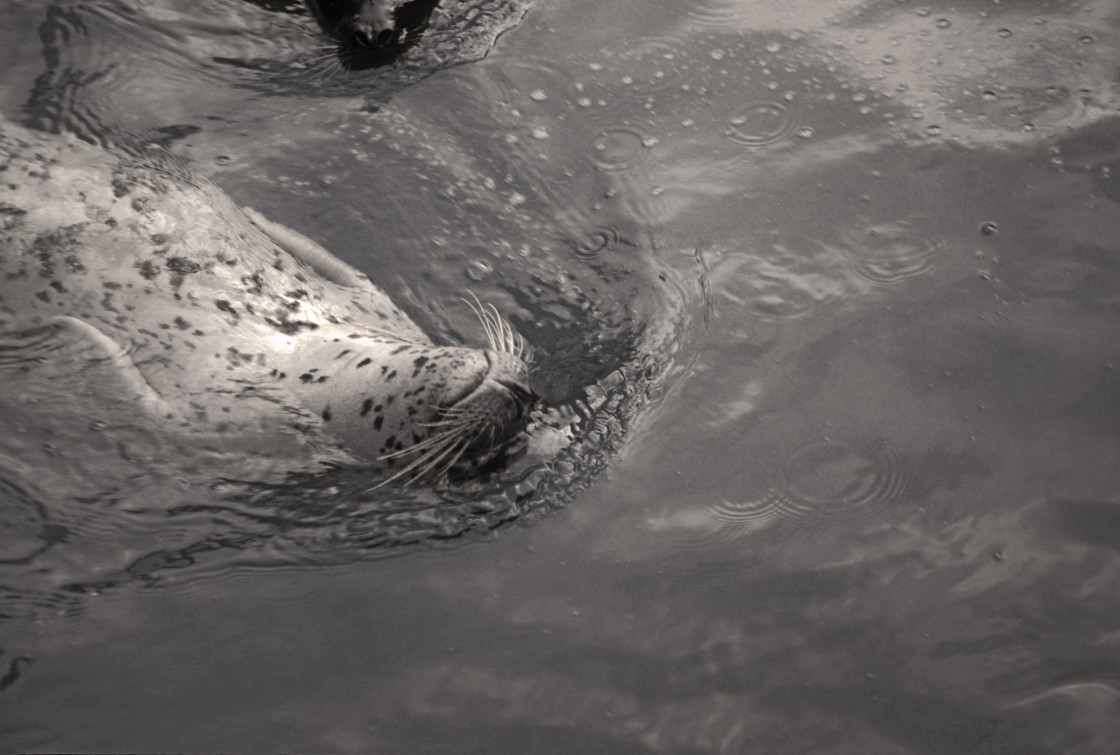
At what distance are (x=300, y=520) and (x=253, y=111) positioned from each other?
224 cm

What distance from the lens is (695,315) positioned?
14.7 feet

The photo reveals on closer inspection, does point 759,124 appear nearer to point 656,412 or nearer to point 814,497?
point 656,412

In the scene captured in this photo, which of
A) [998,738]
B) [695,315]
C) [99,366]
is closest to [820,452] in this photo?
[695,315]

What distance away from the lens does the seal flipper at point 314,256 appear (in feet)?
15.3

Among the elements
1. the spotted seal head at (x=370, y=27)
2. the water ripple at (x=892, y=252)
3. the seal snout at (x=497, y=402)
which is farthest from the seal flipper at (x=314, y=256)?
the water ripple at (x=892, y=252)

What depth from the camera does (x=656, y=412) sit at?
13.7 ft

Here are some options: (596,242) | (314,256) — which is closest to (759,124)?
(596,242)

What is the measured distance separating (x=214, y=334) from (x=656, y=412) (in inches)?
64.6

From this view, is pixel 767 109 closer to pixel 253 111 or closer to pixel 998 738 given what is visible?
pixel 253 111

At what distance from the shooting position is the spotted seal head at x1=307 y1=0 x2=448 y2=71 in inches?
216

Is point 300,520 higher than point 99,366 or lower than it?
lower

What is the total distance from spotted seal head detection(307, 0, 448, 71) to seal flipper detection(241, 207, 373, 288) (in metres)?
1.14

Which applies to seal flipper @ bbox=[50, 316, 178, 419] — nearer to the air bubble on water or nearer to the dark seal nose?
the air bubble on water

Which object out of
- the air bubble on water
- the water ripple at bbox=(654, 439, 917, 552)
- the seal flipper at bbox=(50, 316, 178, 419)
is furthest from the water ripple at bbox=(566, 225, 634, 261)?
the seal flipper at bbox=(50, 316, 178, 419)
